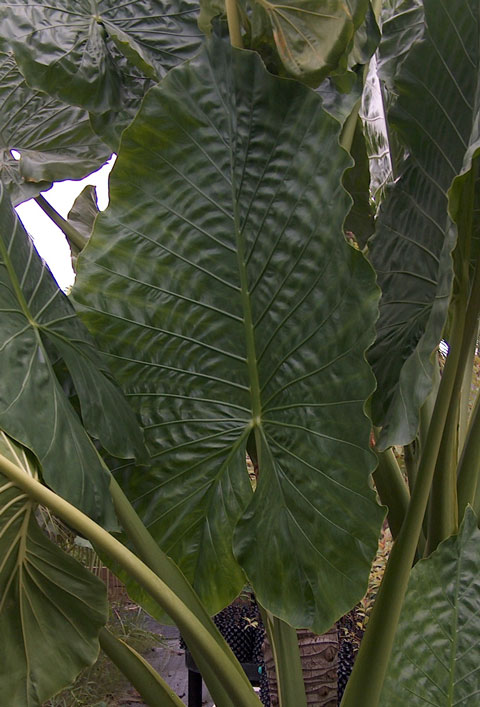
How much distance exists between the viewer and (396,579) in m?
0.70

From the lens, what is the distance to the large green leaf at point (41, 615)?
2.12ft

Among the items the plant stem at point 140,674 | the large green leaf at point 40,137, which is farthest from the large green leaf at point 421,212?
the large green leaf at point 40,137

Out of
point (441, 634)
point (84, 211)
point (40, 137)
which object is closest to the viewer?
point (441, 634)

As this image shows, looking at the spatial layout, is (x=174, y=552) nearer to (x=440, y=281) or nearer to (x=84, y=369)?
(x=84, y=369)

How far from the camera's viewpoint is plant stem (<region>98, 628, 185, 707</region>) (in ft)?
2.42

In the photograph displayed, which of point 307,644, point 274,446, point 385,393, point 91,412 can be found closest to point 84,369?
point 91,412

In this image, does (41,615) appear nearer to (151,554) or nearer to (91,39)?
(151,554)

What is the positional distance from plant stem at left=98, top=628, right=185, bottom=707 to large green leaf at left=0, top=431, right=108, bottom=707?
8cm

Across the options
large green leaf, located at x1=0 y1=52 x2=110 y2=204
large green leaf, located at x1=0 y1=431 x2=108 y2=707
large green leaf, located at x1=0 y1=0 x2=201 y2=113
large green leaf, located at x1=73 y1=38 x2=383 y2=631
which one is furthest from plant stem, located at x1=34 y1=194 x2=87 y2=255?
large green leaf, located at x1=0 y1=431 x2=108 y2=707

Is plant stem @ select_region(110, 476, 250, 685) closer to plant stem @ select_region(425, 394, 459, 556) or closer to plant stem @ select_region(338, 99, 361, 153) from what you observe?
plant stem @ select_region(425, 394, 459, 556)

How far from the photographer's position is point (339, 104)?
30.6 inches

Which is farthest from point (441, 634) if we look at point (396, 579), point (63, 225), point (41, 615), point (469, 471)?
point (63, 225)

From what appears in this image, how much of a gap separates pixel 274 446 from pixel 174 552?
0.19 meters

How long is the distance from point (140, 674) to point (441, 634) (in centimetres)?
33
